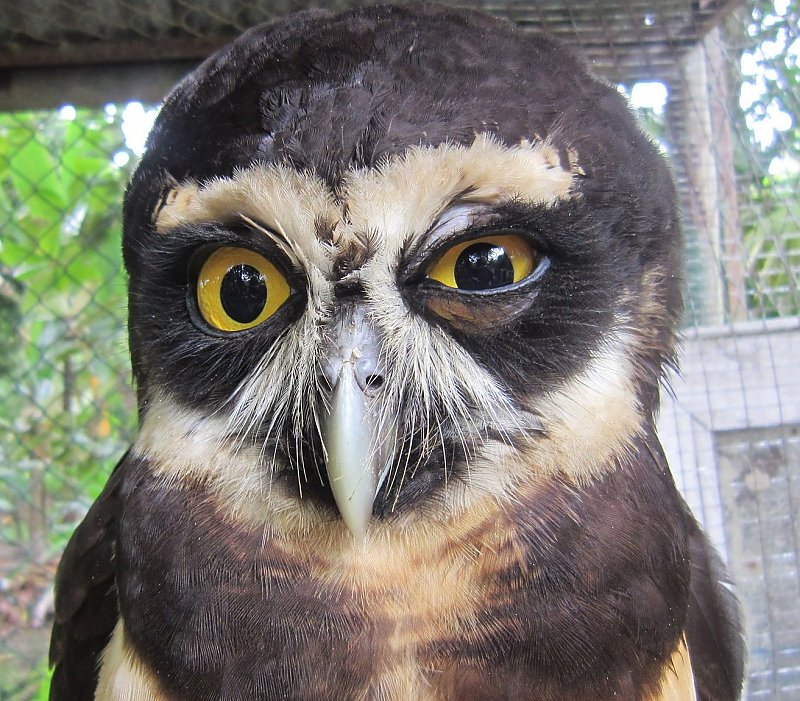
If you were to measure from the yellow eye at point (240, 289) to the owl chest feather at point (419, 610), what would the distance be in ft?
0.96

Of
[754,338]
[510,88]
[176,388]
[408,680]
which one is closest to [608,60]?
[754,338]

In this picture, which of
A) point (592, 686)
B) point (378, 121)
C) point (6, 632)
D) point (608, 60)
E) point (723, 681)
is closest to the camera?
point (378, 121)

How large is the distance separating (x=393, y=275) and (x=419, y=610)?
1.48ft

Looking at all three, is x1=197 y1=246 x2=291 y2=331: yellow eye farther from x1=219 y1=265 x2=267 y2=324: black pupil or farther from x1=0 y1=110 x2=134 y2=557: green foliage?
x1=0 y1=110 x2=134 y2=557: green foliage

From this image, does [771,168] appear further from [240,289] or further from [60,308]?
[60,308]

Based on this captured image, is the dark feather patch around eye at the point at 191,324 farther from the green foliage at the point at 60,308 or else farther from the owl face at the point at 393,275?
the green foliage at the point at 60,308

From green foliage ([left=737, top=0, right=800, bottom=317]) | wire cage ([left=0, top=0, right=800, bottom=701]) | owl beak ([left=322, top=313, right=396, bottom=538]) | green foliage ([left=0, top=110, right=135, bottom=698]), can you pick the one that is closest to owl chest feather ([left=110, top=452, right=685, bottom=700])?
owl beak ([left=322, top=313, right=396, bottom=538])

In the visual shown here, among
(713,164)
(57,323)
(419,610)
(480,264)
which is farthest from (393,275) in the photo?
(57,323)

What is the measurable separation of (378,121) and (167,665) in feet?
2.57

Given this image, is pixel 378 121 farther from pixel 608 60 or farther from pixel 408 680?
pixel 608 60

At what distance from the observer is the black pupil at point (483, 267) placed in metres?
0.88

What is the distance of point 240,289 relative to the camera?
93 cm

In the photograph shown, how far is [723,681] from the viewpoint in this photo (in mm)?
1480

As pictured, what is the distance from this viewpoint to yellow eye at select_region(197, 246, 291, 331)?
36.2 inches
